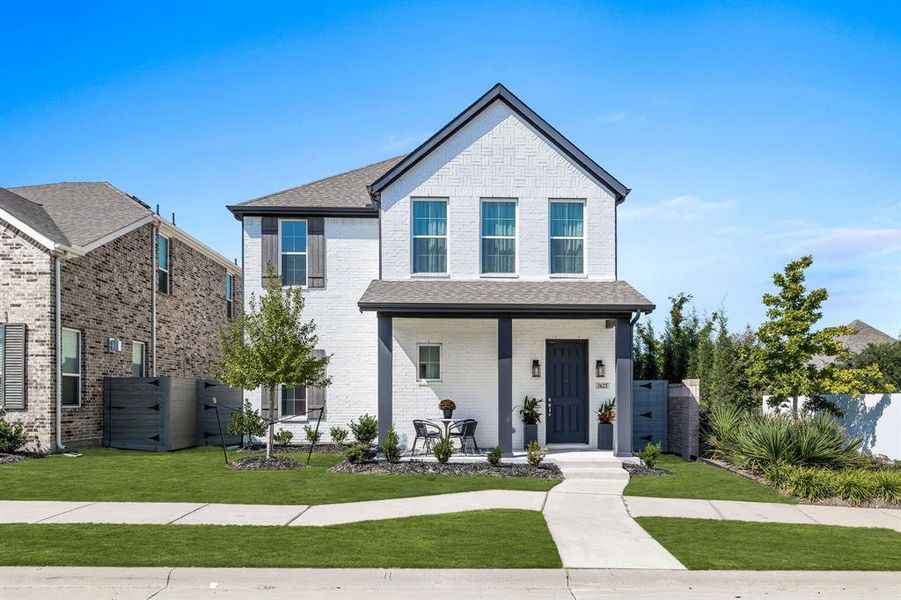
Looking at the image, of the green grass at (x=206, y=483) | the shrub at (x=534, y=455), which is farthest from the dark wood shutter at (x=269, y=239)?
the shrub at (x=534, y=455)

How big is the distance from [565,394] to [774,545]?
9.85m

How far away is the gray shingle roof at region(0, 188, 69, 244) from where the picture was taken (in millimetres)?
18016

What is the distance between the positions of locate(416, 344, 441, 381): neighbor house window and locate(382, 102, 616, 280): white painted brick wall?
1.87 m

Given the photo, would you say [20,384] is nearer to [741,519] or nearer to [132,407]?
[132,407]

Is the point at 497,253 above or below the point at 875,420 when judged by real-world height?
above

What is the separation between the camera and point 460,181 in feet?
61.6

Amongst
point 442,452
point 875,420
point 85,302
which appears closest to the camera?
point 442,452

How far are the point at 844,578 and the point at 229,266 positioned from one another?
2520 cm

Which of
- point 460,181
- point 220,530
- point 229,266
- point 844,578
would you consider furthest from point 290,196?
point 844,578

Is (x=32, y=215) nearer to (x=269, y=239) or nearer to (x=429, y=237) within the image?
(x=269, y=239)

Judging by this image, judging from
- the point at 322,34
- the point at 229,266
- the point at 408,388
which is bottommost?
the point at 408,388

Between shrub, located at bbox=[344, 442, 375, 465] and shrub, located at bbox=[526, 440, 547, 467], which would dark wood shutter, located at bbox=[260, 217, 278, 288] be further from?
shrub, located at bbox=[526, 440, 547, 467]

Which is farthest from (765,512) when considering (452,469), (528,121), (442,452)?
(528,121)

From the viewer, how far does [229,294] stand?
2986 centimetres
